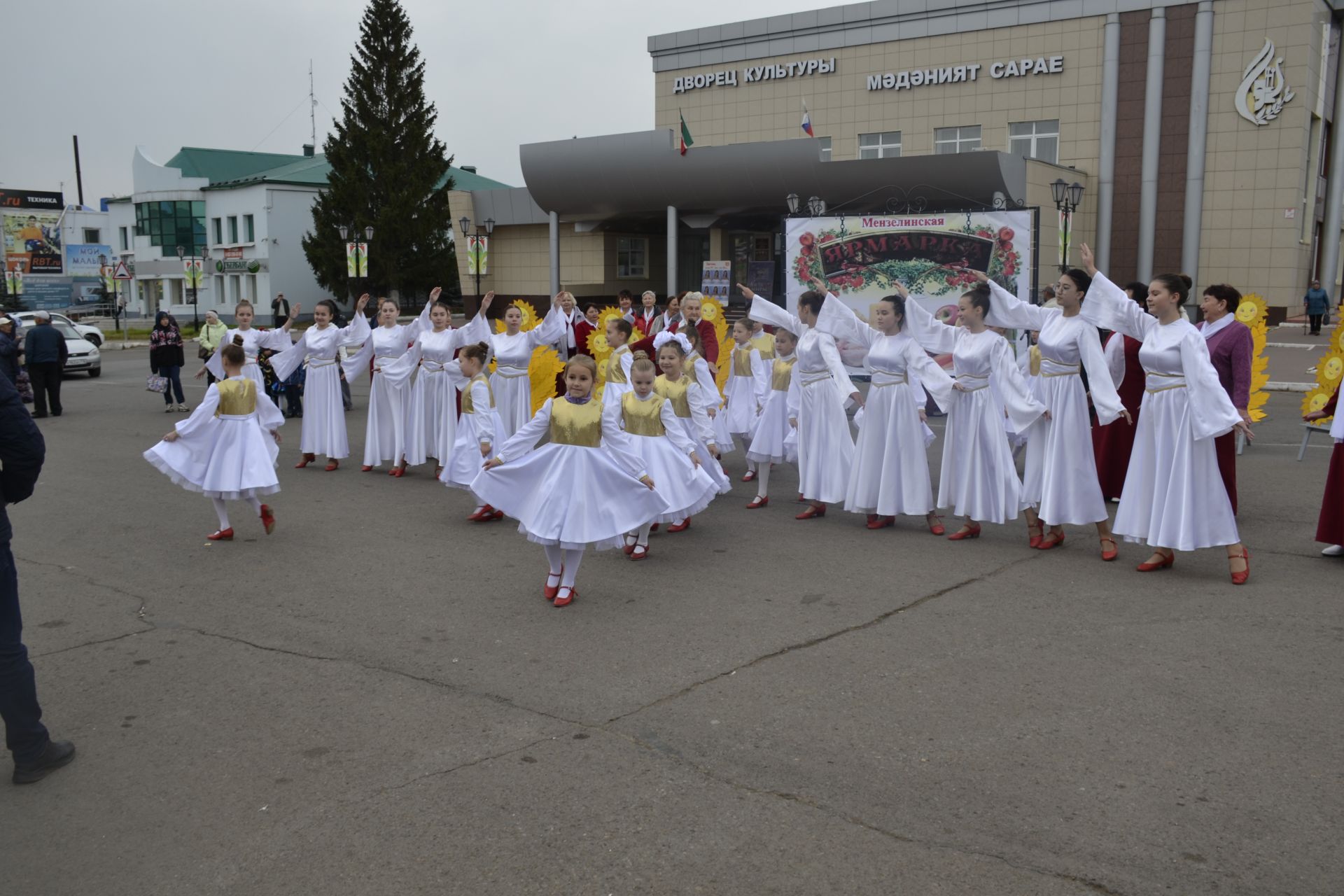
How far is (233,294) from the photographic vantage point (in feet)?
185

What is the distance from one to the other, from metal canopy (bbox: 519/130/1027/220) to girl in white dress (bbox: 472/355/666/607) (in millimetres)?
24292

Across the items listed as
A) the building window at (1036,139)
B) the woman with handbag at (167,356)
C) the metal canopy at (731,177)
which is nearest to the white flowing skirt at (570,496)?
the woman with handbag at (167,356)

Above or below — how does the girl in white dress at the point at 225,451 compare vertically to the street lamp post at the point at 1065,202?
below

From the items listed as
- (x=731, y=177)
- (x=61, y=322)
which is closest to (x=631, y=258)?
(x=731, y=177)

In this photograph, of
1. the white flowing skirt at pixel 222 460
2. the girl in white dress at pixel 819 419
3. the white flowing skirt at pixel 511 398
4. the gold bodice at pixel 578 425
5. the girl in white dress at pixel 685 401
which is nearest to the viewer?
the gold bodice at pixel 578 425

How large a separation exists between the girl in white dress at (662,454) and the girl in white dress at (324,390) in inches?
210

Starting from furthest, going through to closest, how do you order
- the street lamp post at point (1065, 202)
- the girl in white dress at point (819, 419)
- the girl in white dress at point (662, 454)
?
the street lamp post at point (1065, 202)
the girl in white dress at point (819, 419)
the girl in white dress at point (662, 454)

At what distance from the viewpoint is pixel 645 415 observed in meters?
8.27

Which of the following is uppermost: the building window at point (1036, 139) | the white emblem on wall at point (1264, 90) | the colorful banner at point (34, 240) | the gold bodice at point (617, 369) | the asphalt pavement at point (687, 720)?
the white emblem on wall at point (1264, 90)

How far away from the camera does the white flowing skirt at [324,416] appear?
12523mm

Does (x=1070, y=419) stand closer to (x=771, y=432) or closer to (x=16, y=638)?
(x=771, y=432)

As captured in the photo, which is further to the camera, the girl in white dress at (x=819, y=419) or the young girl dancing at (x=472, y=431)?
the girl in white dress at (x=819, y=419)

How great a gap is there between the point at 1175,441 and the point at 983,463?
158 cm

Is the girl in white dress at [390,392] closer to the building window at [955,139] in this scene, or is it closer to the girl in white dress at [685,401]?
the girl in white dress at [685,401]
